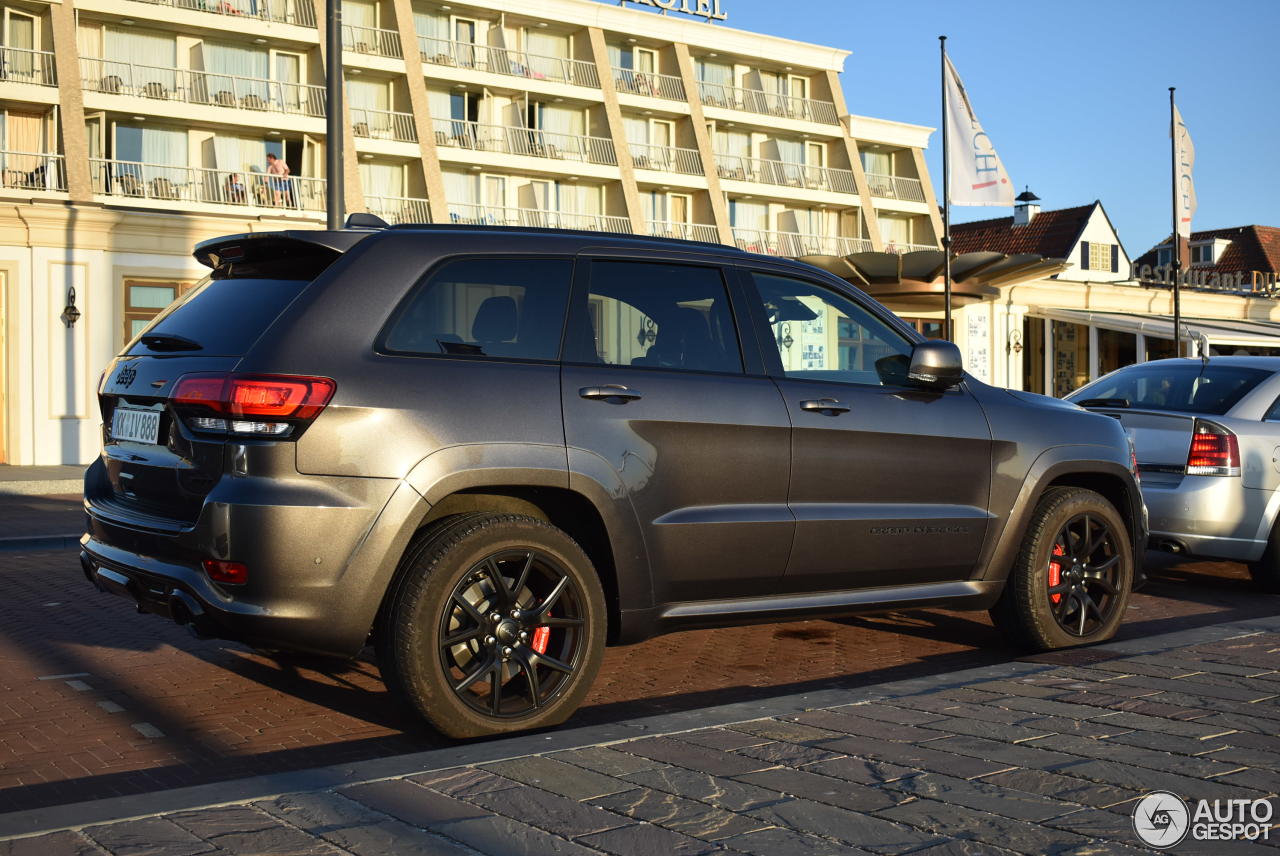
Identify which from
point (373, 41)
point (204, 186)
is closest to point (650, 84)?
point (373, 41)

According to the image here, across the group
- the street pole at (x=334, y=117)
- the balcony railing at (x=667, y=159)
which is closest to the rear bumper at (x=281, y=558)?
the street pole at (x=334, y=117)

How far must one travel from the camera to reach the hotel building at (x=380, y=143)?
25.3 m

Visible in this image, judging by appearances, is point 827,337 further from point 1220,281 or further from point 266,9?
point 1220,281

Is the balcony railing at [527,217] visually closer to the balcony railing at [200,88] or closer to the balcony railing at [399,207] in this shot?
the balcony railing at [399,207]

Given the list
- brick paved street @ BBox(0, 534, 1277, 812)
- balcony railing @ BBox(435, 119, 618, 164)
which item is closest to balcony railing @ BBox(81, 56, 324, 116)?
balcony railing @ BBox(435, 119, 618, 164)

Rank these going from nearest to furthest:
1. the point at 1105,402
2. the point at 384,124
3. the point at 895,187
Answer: the point at 1105,402 → the point at 384,124 → the point at 895,187

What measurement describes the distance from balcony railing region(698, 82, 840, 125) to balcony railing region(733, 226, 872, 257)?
4251mm

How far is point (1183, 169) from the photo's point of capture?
95.9ft

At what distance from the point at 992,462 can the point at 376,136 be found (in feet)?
110

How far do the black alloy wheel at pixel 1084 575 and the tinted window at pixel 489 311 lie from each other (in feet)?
8.68

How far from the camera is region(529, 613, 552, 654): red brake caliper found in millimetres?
4516

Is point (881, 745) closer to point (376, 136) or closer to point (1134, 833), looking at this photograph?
point (1134, 833)

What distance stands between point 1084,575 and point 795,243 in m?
40.6

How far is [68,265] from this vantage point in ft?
82.3
